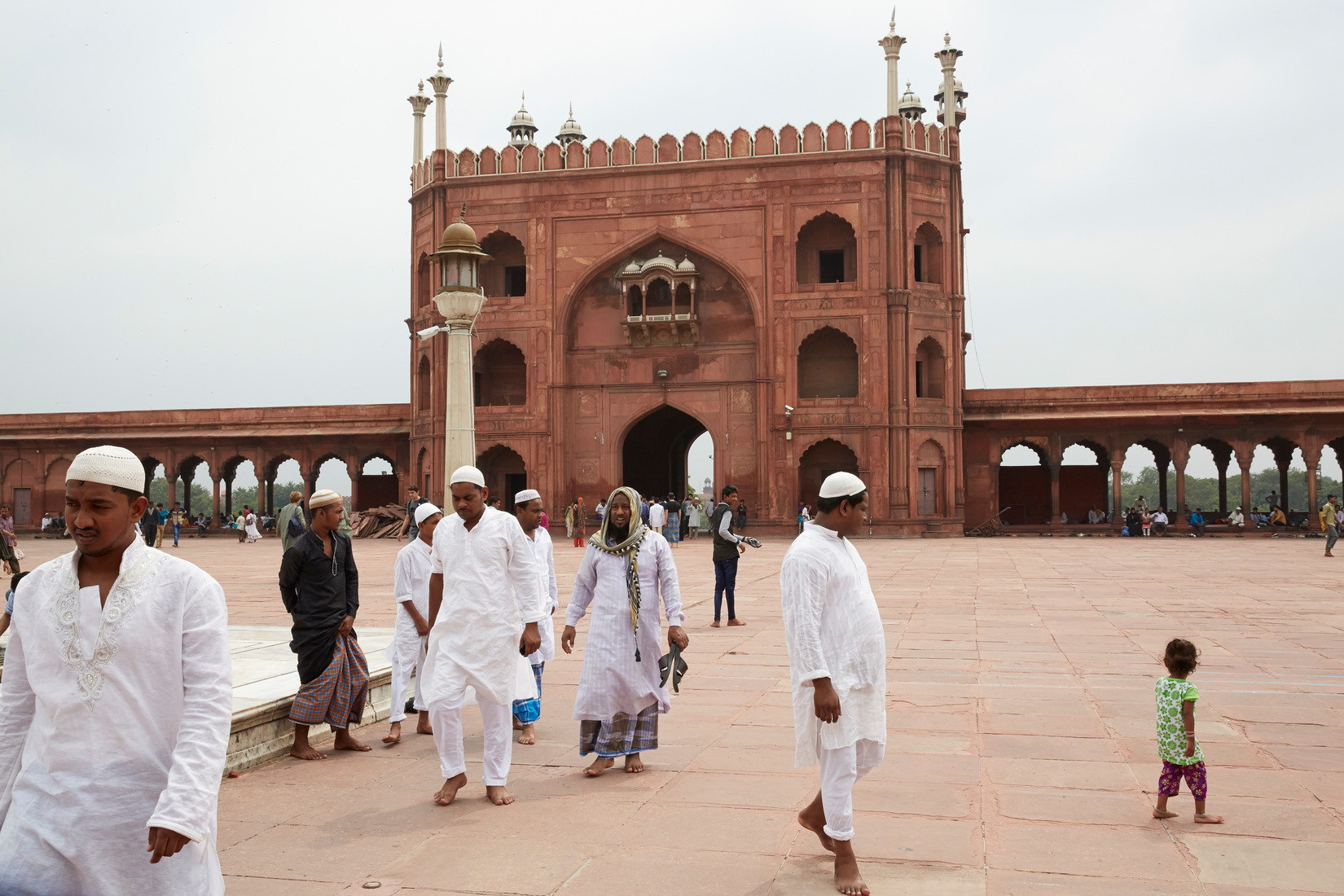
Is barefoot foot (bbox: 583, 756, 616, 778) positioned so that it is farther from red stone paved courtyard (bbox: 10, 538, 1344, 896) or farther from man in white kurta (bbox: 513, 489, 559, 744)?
man in white kurta (bbox: 513, 489, 559, 744)

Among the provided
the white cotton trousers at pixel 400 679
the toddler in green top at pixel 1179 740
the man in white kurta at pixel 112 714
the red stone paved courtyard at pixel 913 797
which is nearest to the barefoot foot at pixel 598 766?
the red stone paved courtyard at pixel 913 797

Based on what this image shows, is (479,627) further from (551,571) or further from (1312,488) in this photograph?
(1312,488)

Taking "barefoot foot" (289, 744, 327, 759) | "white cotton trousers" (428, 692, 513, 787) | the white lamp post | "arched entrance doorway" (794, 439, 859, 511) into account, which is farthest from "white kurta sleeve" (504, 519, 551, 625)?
"arched entrance doorway" (794, 439, 859, 511)

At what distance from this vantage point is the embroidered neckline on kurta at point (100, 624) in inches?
88.2

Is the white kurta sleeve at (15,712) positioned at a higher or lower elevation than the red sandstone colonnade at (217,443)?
lower

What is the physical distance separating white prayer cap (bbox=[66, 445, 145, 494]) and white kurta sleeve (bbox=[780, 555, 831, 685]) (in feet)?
5.91

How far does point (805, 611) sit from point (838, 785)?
0.53m

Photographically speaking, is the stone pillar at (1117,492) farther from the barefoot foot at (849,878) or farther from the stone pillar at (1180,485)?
the barefoot foot at (849,878)

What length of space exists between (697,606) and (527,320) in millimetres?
17703

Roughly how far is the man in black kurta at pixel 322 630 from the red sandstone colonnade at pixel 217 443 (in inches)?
1063

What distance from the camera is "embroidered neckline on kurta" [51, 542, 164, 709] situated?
2.24 metres

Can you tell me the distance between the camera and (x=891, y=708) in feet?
19.9

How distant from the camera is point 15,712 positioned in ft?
7.55

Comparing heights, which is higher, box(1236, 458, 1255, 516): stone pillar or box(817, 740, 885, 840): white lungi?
box(1236, 458, 1255, 516): stone pillar
